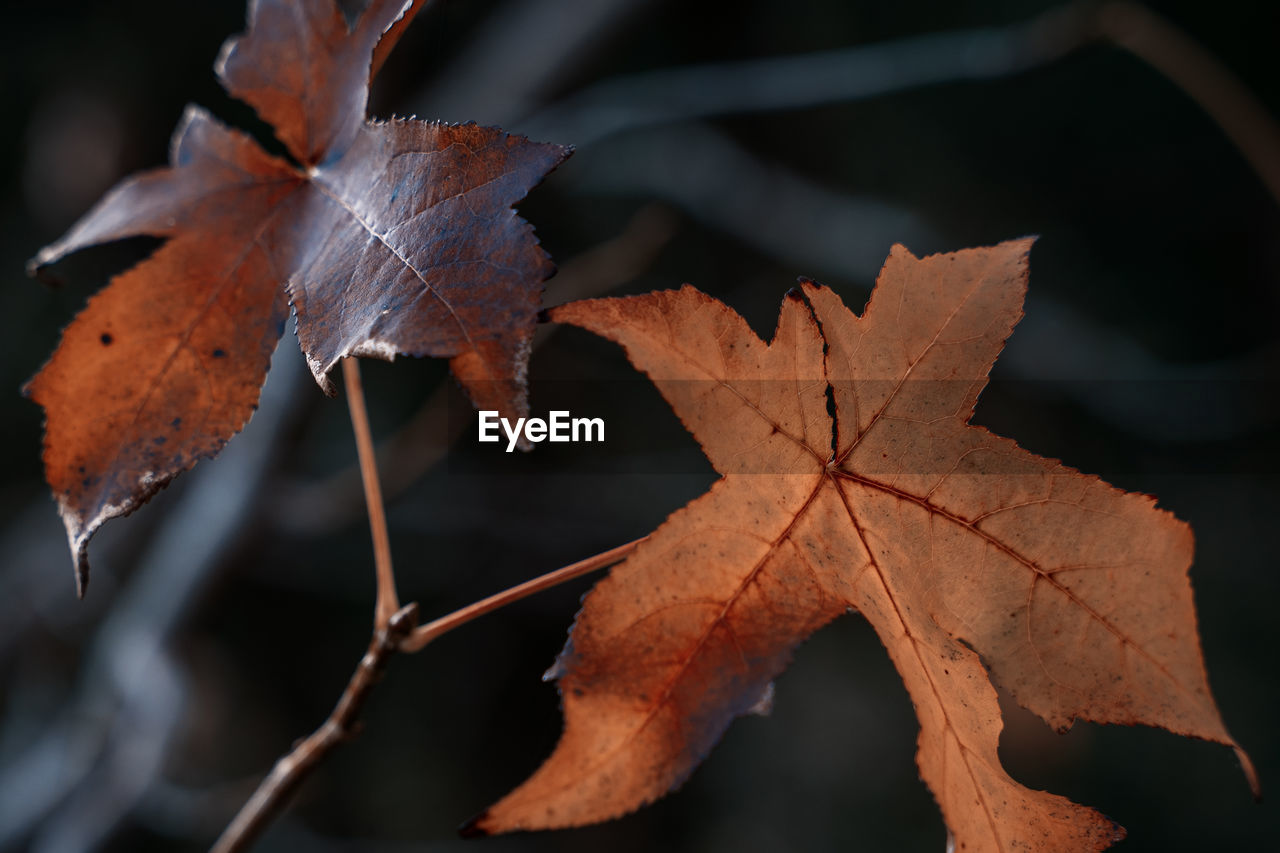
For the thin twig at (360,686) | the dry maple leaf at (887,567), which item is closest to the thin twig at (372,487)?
the thin twig at (360,686)

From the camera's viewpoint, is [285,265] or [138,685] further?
[138,685]

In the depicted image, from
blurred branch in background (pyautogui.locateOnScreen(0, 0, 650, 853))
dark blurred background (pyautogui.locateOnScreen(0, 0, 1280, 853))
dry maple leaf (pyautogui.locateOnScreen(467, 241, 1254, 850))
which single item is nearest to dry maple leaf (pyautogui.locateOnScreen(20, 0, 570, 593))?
dry maple leaf (pyautogui.locateOnScreen(467, 241, 1254, 850))

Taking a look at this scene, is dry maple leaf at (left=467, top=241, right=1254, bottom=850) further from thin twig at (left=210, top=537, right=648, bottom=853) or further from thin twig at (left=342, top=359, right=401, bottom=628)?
thin twig at (left=342, top=359, right=401, bottom=628)

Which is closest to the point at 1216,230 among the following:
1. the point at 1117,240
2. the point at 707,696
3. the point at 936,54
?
the point at 1117,240

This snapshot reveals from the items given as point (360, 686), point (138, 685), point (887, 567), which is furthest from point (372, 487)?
point (138, 685)

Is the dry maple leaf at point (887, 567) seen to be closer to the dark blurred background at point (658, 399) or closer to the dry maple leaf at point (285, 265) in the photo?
the dry maple leaf at point (285, 265)

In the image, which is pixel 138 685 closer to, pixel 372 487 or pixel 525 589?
pixel 372 487

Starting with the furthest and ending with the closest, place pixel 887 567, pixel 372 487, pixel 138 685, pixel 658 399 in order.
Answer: pixel 658 399 → pixel 138 685 → pixel 372 487 → pixel 887 567
